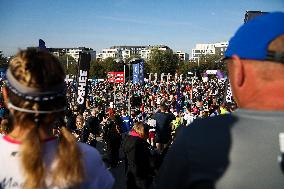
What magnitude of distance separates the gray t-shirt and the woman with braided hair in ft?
1.56

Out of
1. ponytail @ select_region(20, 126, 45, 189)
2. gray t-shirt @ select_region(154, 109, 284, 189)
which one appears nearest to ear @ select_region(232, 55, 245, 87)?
gray t-shirt @ select_region(154, 109, 284, 189)

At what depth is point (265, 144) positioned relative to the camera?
118 cm

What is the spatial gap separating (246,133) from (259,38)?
33cm

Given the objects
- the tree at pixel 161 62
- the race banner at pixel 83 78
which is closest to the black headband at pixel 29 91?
the race banner at pixel 83 78

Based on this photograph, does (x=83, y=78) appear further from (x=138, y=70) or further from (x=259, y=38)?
(x=259, y=38)

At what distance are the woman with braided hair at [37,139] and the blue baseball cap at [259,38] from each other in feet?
2.38

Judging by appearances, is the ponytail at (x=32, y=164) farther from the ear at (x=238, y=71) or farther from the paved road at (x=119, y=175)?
the paved road at (x=119, y=175)

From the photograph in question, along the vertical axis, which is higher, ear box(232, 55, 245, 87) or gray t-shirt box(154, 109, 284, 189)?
ear box(232, 55, 245, 87)

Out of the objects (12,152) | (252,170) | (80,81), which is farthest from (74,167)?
(80,81)

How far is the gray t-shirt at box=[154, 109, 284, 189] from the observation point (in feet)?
3.82

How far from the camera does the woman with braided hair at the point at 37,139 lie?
144 centimetres

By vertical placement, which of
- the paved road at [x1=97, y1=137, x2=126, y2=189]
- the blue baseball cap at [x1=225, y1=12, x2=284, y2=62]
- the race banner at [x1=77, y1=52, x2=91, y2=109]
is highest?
the blue baseball cap at [x1=225, y1=12, x2=284, y2=62]

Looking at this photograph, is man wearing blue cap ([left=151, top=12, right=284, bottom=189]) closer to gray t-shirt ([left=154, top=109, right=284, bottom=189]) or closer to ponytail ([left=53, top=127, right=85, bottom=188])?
gray t-shirt ([left=154, top=109, right=284, bottom=189])

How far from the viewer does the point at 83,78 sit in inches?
469
